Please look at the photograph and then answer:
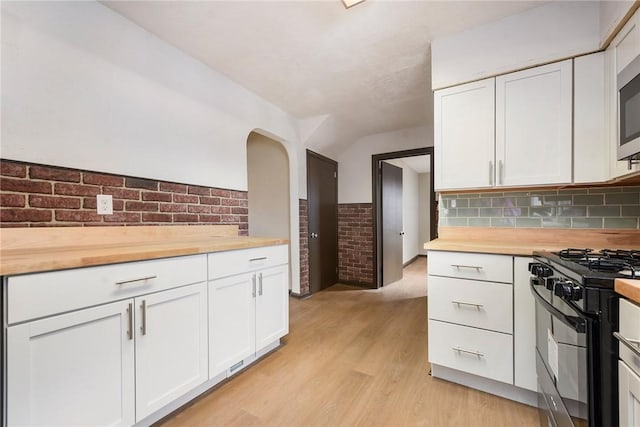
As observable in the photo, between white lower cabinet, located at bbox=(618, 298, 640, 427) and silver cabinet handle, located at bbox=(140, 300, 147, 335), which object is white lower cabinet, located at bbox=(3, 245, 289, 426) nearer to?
silver cabinet handle, located at bbox=(140, 300, 147, 335)

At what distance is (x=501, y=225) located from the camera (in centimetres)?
200

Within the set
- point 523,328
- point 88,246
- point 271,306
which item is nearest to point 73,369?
point 88,246

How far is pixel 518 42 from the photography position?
67.7 inches

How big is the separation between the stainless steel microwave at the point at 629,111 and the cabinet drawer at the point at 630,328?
804 mm

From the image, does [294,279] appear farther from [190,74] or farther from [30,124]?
[30,124]

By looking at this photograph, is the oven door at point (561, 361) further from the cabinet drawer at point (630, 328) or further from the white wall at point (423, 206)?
the white wall at point (423, 206)

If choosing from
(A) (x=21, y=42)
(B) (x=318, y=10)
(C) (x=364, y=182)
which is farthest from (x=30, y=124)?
(C) (x=364, y=182)

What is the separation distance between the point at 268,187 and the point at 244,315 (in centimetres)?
219

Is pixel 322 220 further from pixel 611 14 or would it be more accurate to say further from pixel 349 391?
pixel 611 14

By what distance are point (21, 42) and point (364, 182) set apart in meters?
3.62

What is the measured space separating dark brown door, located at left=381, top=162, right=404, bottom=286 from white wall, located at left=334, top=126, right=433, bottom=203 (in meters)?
0.26

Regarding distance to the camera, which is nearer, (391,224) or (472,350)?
(472,350)

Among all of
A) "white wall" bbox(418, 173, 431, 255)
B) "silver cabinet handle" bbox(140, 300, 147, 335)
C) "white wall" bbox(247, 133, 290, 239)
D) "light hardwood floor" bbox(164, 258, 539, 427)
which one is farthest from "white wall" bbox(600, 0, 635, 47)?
"white wall" bbox(418, 173, 431, 255)

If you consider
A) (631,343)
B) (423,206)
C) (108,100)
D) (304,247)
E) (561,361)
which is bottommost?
(561,361)
